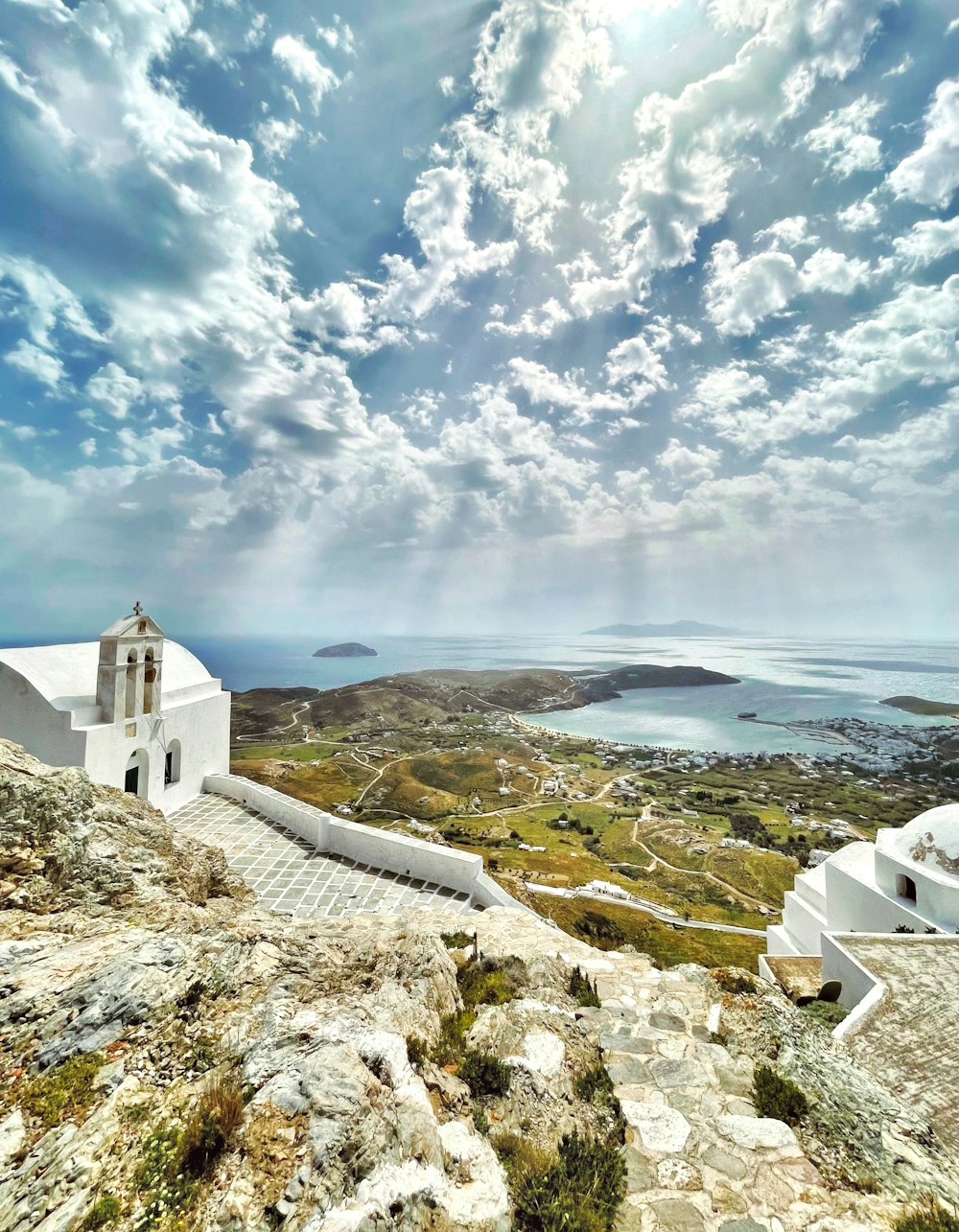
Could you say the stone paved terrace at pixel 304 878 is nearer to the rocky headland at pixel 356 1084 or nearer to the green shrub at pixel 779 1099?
the rocky headland at pixel 356 1084

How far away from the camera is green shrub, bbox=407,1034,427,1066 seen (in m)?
4.01

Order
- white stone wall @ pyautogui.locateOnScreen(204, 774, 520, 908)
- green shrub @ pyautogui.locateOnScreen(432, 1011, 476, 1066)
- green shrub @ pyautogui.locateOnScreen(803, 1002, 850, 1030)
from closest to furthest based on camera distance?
green shrub @ pyautogui.locateOnScreen(432, 1011, 476, 1066), green shrub @ pyautogui.locateOnScreen(803, 1002, 850, 1030), white stone wall @ pyautogui.locateOnScreen(204, 774, 520, 908)

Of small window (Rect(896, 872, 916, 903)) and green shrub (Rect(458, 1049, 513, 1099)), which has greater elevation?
green shrub (Rect(458, 1049, 513, 1099))

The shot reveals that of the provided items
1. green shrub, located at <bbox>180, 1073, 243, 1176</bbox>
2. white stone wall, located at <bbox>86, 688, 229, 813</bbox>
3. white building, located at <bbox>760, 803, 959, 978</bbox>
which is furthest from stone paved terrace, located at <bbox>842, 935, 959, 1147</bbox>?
white stone wall, located at <bbox>86, 688, 229, 813</bbox>

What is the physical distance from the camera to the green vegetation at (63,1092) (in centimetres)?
288

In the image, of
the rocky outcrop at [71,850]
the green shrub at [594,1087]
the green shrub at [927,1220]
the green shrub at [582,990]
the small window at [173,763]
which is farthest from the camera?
the small window at [173,763]

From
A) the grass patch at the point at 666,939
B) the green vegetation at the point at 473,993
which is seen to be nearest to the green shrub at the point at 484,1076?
the green vegetation at the point at 473,993

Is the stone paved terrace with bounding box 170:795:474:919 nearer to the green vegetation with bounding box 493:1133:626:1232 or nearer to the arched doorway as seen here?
the arched doorway

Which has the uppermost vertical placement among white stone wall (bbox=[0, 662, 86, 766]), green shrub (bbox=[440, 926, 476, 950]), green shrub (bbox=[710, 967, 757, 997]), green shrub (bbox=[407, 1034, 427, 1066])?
white stone wall (bbox=[0, 662, 86, 766])

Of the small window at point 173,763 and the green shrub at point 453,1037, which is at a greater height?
the small window at point 173,763

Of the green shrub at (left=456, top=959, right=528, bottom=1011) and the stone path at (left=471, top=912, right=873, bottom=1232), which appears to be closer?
the stone path at (left=471, top=912, right=873, bottom=1232)

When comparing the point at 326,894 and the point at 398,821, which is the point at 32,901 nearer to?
the point at 326,894

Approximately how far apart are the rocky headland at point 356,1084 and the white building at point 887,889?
3.87 meters

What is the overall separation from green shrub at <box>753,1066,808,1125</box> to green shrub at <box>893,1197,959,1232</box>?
815 millimetres
